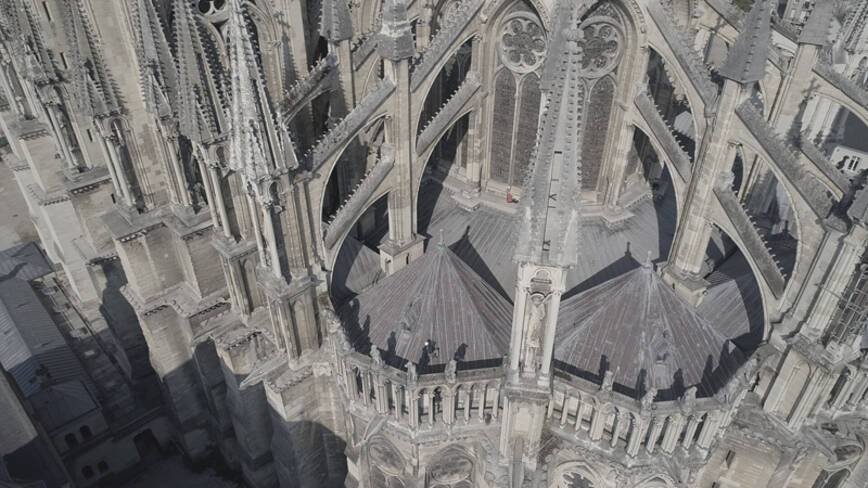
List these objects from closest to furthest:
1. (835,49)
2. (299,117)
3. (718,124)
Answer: (718,124)
(299,117)
(835,49)

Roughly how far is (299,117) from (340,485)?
632 inches

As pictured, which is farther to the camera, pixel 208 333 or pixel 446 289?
pixel 208 333

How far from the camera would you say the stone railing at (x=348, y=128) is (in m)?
21.2

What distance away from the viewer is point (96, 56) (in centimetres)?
2483

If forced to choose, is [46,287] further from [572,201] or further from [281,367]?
[572,201]

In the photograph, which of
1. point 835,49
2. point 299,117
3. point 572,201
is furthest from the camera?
point 835,49

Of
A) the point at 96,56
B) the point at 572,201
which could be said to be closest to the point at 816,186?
the point at 572,201

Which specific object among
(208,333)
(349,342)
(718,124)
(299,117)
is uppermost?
(718,124)

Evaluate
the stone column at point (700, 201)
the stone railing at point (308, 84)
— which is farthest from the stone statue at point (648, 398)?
the stone railing at point (308, 84)

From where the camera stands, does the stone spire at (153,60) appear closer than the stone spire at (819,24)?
Yes

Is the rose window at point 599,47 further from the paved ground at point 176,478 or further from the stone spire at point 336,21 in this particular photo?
the paved ground at point 176,478

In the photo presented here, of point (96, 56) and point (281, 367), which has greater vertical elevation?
point (96, 56)

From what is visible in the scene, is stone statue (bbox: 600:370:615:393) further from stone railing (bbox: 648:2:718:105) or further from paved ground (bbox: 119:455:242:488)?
paved ground (bbox: 119:455:242:488)

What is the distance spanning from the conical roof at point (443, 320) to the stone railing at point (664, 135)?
8.54 metres
